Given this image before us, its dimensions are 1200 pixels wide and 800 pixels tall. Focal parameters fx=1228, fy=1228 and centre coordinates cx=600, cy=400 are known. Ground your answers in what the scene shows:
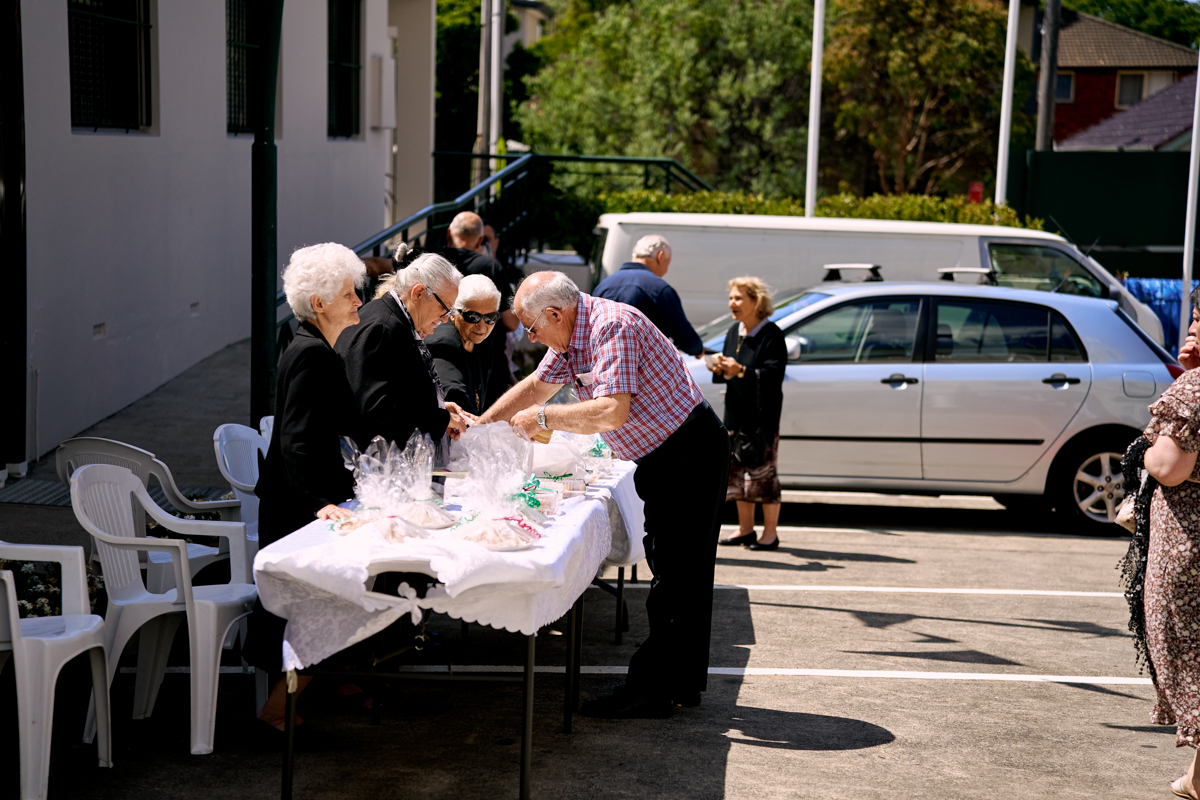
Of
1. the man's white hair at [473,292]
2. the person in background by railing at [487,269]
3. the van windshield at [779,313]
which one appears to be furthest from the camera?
the van windshield at [779,313]

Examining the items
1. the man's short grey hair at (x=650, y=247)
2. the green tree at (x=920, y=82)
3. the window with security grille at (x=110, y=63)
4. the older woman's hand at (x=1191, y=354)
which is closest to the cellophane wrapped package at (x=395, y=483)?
the older woman's hand at (x=1191, y=354)

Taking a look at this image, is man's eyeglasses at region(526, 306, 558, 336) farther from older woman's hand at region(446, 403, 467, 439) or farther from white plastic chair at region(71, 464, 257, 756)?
white plastic chair at region(71, 464, 257, 756)

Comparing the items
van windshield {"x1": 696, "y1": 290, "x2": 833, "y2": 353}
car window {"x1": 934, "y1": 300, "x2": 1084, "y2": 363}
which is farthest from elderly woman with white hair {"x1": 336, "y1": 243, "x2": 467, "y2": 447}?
car window {"x1": 934, "y1": 300, "x2": 1084, "y2": 363}

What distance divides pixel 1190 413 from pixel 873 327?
4.77 m

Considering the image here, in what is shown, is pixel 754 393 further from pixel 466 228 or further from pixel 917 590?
pixel 466 228

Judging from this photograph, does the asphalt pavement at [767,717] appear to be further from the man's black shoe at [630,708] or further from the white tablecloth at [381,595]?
the white tablecloth at [381,595]

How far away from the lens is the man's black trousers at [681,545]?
16.2 feet

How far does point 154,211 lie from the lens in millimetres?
9891

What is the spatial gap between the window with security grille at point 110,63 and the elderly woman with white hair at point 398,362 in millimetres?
4934

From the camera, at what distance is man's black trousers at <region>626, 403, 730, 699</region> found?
4930 millimetres

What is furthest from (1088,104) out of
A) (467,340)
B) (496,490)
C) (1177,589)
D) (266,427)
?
(496,490)

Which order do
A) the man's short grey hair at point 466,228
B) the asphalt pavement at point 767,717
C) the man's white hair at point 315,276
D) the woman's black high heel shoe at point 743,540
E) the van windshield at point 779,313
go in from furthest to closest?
the van windshield at point 779,313 < the man's short grey hair at point 466,228 < the woman's black high heel shoe at point 743,540 < the man's white hair at point 315,276 < the asphalt pavement at point 767,717

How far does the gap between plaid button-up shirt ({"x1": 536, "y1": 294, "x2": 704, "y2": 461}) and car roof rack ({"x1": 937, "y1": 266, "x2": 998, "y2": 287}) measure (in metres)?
7.21

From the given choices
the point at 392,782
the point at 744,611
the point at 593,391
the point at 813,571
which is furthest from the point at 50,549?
the point at 813,571
